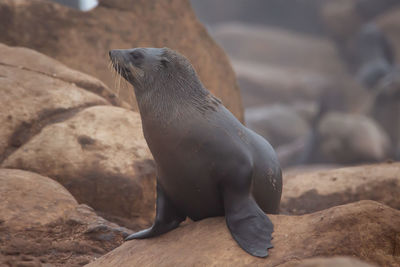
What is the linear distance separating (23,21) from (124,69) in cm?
334

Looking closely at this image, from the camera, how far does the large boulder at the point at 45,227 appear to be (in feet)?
9.87

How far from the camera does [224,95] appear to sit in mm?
6355

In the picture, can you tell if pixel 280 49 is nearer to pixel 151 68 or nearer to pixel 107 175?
pixel 107 175

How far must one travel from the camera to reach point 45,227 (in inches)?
127

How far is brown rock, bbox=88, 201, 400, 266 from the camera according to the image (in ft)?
7.28

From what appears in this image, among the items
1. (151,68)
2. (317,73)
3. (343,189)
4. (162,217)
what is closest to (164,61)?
(151,68)

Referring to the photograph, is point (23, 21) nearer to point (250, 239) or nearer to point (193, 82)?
point (193, 82)

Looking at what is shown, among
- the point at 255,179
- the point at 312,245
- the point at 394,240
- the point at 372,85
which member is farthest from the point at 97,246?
the point at 372,85

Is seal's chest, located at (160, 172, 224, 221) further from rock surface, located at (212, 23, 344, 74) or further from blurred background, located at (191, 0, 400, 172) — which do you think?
rock surface, located at (212, 23, 344, 74)

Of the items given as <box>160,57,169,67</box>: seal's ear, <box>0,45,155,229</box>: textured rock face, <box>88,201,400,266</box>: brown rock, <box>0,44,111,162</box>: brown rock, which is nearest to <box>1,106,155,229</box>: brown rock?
<box>0,45,155,229</box>: textured rock face

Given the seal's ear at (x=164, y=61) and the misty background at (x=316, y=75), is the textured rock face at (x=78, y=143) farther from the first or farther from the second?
the misty background at (x=316, y=75)

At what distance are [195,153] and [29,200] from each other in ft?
4.30

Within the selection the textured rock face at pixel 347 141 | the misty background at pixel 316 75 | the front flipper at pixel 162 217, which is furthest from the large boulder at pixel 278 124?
the front flipper at pixel 162 217

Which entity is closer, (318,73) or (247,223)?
(247,223)
